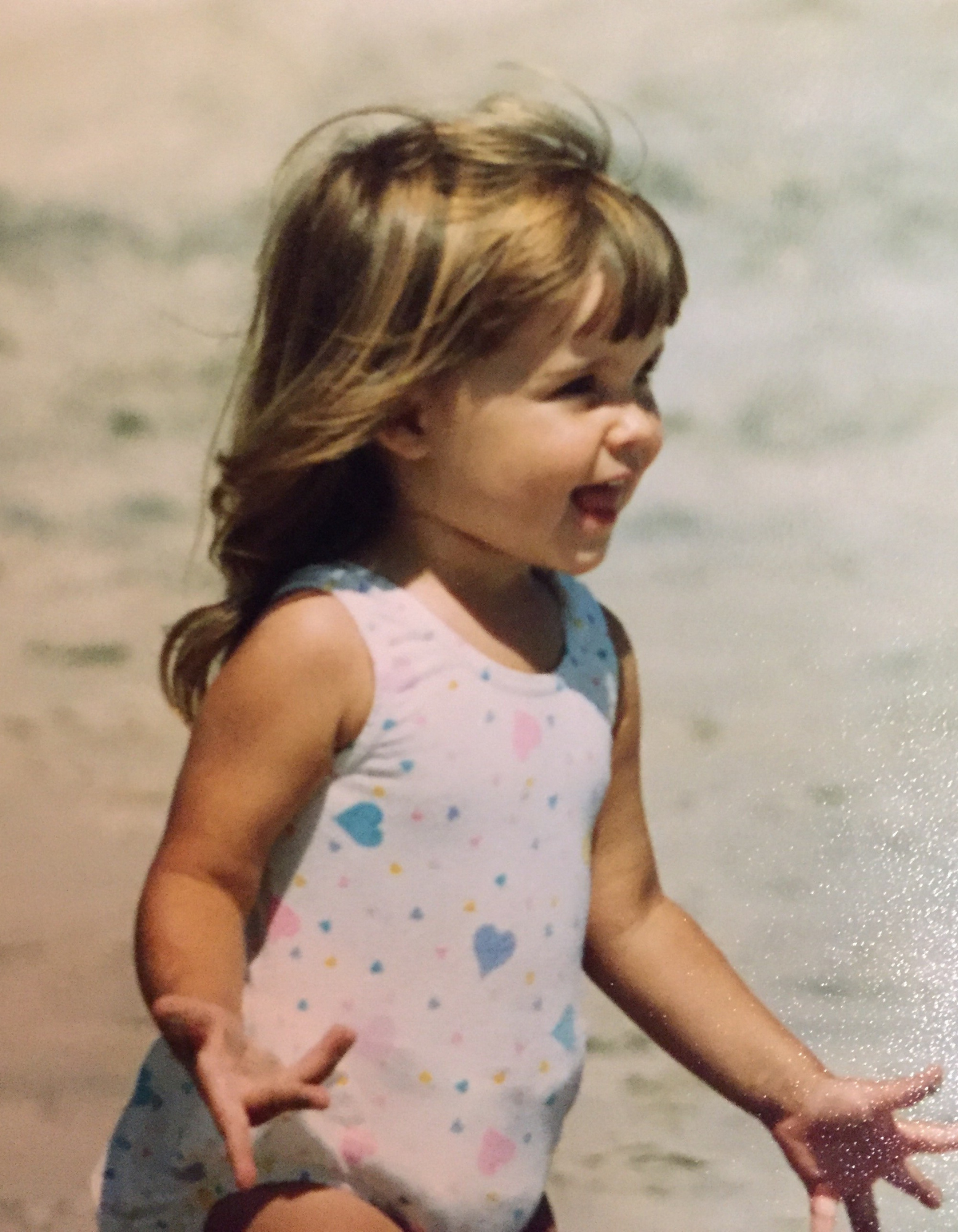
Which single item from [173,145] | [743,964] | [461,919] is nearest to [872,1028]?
[743,964]

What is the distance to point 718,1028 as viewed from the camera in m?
0.75

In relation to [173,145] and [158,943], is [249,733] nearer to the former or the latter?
[158,943]

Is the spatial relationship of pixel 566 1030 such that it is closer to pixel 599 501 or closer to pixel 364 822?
pixel 364 822

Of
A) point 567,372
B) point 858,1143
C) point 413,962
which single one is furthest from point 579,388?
point 858,1143

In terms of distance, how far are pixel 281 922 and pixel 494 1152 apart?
15 cm

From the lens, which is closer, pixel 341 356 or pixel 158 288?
pixel 341 356

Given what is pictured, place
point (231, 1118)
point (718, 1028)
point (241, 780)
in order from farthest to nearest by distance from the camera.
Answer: point (718, 1028), point (241, 780), point (231, 1118)

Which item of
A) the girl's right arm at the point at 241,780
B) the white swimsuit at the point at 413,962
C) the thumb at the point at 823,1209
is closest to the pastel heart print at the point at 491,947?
the white swimsuit at the point at 413,962

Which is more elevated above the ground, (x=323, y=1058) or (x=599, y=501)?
(x=599, y=501)

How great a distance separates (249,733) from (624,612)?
28cm

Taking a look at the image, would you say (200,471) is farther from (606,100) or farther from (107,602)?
(606,100)

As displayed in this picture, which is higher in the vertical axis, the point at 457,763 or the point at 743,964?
the point at 457,763

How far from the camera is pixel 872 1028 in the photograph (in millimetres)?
728

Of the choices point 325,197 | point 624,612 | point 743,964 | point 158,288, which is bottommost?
point 743,964
